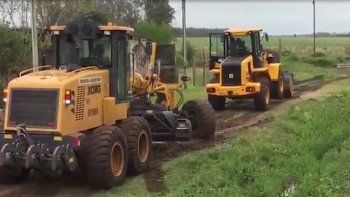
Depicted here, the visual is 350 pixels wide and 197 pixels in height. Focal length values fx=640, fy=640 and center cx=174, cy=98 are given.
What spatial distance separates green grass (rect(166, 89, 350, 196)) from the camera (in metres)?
9.25

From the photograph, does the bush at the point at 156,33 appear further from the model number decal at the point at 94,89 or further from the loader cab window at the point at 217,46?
the model number decal at the point at 94,89

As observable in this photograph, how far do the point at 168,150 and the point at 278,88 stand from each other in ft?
33.5

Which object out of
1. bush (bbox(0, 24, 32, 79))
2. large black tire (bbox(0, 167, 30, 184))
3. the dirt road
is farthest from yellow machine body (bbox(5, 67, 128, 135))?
bush (bbox(0, 24, 32, 79))

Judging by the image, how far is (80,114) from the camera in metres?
10.2

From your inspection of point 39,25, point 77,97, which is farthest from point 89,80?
point 39,25

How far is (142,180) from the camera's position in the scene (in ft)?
35.8

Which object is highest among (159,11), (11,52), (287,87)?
(159,11)

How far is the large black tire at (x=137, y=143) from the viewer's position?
11023 millimetres

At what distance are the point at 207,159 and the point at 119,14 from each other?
161ft

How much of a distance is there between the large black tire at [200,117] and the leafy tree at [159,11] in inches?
2049

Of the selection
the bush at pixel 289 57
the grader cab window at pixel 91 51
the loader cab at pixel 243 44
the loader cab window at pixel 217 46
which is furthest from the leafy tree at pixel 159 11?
the grader cab window at pixel 91 51

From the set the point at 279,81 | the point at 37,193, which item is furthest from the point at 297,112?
the point at 37,193

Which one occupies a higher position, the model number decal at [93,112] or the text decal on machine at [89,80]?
the text decal on machine at [89,80]

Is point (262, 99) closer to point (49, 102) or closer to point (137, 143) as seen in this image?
point (137, 143)
